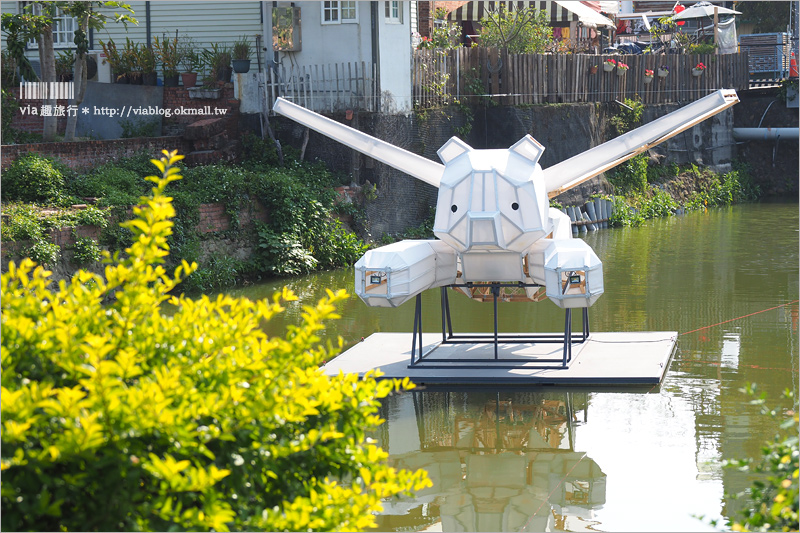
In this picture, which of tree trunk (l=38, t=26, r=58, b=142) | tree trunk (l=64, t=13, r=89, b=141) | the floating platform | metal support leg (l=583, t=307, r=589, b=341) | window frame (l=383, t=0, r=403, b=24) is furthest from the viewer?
window frame (l=383, t=0, r=403, b=24)

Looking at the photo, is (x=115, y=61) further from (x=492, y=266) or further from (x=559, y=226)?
(x=492, y=266)

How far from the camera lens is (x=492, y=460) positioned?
809cm

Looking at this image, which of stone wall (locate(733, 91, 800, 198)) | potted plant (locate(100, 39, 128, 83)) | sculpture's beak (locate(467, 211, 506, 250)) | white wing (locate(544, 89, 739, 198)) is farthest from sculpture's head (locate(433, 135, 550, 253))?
stone wall (locate(733, 91, 800, 198))

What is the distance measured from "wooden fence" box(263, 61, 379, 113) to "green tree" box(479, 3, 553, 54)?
584 centimetres

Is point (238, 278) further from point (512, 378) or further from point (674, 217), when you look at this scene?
point (674, 217)

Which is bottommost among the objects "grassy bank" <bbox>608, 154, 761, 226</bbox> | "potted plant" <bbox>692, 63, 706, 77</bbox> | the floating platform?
the floating platform

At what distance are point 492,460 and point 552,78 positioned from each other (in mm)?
16953

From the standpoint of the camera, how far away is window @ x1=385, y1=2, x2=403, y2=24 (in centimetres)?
1971

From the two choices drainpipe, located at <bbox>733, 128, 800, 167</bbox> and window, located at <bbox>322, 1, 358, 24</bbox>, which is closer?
window, located at <bbox>322, 1, 358, 24</bbox>

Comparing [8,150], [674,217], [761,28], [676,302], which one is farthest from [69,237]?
[761,28]

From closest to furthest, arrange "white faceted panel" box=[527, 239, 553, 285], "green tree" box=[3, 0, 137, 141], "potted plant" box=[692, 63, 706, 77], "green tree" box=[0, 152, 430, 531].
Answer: "green tree" box=[0, 152, 430, 531], "white faceted panel" box=[527, 239, 553, 285], "green tree" box=[3, 0, 137, 141], "potted plant" box=[692, 63, 706, 77]

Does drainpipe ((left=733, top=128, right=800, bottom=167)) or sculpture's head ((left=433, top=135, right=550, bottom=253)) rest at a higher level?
drainpipe ((left=733, top=128, right=800, bottom=167))

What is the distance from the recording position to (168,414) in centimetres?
326

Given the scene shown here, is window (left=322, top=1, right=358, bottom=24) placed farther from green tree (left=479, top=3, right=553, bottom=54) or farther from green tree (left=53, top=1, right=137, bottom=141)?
green tree (left=479, top=3, right=553, bottom=54)
